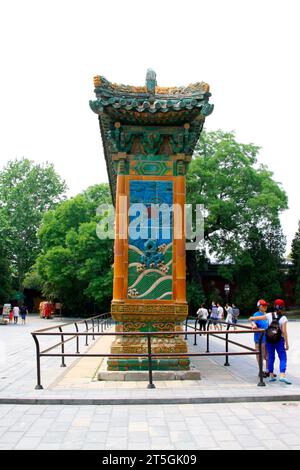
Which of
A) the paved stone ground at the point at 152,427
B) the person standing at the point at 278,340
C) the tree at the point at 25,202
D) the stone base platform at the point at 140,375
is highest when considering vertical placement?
the tree at the point at 25,202

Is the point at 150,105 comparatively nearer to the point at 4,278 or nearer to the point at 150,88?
the point at 150,88

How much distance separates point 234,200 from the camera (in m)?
39.7

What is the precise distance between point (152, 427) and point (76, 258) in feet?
106

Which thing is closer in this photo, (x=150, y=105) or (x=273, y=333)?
(x=273, y=333)

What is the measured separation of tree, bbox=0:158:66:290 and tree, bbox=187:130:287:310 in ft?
70.4

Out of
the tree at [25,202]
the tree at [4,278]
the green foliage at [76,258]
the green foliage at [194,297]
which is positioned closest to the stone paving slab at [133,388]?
the green foliage at [194,297]

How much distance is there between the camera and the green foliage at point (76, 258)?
36.5 meters

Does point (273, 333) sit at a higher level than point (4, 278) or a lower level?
lower

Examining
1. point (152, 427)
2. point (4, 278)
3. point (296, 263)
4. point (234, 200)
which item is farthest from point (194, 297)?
point (152, 427)

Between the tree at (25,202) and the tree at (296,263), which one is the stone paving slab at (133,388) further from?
the tree at (25,202)

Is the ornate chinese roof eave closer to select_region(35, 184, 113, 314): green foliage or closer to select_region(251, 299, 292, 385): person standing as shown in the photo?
select_region(251, 299, 292, 385): person standing

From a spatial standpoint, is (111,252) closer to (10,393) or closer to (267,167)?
(267,167)

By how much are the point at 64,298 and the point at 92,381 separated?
109ft

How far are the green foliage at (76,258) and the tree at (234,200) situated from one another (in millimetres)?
7781
